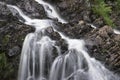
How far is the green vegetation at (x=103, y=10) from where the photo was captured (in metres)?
18.4

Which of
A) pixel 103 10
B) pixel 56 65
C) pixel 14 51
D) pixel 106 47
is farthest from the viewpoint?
pixel 103 10

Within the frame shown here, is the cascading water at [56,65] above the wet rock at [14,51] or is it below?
below

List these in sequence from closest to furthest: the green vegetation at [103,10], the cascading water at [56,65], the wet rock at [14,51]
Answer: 1. the cascading water at [56,65]
2. the wet rock at [14,51]
3. the green vegetation at [103,10]

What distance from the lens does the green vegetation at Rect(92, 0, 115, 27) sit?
18.4 meters

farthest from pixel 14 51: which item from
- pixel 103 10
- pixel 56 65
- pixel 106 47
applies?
pixel 103 10

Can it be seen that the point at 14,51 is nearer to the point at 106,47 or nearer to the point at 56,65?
the point at 56,65

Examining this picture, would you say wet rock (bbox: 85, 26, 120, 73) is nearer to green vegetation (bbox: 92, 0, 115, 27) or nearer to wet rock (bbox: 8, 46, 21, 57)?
green vegetation (bbox: 92, 0, 115, 27)

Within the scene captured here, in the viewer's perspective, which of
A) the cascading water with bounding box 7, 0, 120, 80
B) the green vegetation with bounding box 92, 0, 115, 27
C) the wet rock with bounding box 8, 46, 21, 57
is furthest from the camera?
the green vegetation with bounding box 92, 0, 115, 27

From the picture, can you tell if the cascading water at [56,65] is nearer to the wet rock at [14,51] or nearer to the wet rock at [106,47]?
the wet rock at [14,51]

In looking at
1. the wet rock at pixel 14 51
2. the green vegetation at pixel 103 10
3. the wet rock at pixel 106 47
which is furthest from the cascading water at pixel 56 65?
the green vegetation at pixel 103 10

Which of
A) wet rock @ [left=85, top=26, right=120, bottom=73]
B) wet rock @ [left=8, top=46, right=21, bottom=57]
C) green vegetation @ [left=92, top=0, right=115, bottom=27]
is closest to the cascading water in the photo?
wet rock @ [left=8, top=46, right=21, bottom=57]

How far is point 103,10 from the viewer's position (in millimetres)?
19016

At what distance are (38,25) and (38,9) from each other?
2.30 meters

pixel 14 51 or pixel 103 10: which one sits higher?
pixel 103 10
